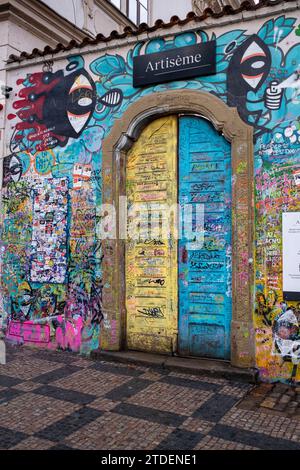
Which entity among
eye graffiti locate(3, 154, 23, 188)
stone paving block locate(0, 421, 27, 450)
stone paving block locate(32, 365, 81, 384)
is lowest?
stone paving block locate(0, 421, 27, 450)

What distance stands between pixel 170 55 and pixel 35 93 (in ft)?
7.68

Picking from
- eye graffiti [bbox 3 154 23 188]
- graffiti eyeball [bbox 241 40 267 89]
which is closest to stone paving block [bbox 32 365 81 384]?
eye graffiti [bbox 3 154 23 188]

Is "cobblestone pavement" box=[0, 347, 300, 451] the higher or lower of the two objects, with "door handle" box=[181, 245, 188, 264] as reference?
lower

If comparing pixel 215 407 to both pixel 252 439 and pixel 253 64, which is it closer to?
pixel 252 439

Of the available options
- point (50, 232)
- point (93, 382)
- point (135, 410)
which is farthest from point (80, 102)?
point (135, 410)

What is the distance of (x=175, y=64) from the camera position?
5.91 meters

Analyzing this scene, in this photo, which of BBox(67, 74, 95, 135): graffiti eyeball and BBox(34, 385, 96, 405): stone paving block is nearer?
BBox(34, 385, 96, 405): stone paving block

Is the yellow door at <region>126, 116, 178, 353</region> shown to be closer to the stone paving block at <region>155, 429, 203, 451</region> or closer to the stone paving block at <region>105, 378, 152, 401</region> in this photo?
the stone paving block at <region>105, 378, 152, 401</region>

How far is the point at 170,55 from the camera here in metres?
5.94

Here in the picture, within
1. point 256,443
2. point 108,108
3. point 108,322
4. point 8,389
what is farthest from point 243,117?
point 8,389

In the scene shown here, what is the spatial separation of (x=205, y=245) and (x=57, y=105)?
3.16 metres

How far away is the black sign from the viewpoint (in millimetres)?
5691

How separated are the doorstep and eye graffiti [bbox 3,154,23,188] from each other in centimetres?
307

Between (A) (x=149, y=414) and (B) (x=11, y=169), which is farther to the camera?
(B) (x=11, y=169)
